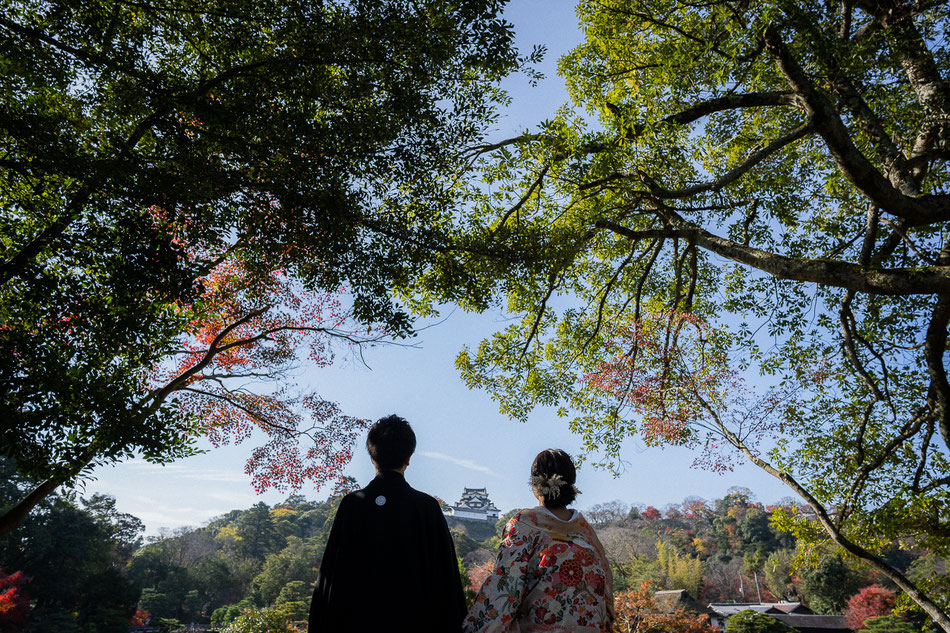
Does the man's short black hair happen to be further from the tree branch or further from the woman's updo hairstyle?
the tree branch

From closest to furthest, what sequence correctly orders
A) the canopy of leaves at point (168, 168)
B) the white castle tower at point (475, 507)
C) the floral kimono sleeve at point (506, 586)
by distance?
1. the floral kimono sleeve at point (506, 586)
2. the canopy of leaves at point (168, 168)
3. the white castle tower at point (475, 507)

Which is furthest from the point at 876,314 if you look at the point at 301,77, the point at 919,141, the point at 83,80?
the point at 83,80

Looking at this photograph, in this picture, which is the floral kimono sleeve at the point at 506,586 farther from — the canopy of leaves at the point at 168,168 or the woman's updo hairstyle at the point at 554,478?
the canopy of leaves at the point at 168,168

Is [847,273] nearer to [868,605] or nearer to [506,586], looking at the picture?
[506,586]

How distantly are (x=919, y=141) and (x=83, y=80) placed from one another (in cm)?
764

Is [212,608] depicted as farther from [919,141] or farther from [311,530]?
[919,141]

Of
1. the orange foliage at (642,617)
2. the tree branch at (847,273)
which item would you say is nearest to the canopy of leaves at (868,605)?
the orange foliage at (642,617)

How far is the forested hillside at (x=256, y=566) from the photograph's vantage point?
49.8ft

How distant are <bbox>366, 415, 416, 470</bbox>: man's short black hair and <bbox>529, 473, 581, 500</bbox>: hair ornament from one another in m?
0.60

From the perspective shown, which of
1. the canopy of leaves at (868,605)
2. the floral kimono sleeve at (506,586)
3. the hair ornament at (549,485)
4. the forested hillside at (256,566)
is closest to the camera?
the floral kimono sleeve at (506,586)

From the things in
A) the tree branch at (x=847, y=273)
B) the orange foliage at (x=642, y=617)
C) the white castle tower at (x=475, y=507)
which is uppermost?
the white castle tower at (x=475, y=507)

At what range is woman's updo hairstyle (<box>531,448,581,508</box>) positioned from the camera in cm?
234

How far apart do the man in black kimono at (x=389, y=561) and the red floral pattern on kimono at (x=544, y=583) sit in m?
0.18

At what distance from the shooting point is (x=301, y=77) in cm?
377
